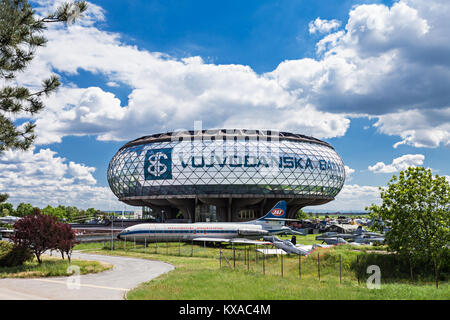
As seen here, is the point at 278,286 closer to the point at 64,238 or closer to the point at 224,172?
the point at 64,238

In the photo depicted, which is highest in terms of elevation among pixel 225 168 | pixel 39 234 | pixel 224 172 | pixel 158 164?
pixel 158 164

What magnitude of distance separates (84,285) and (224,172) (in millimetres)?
52751

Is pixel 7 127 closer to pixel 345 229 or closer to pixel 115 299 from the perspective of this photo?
pixel 115 299

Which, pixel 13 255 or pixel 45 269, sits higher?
pixel 13 255

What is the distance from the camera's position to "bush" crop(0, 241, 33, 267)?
2947cm

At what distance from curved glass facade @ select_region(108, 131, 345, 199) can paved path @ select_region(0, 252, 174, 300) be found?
4394 centimetres

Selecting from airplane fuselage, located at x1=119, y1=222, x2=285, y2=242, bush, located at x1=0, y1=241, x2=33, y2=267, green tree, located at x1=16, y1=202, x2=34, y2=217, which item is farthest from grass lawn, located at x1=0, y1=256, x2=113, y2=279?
green tree, located at x1=16, y1=202, x2=34, y2=217

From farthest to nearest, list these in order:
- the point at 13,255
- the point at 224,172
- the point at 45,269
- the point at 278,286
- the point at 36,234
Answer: the point at 224,172 → the point at 13,255 → the point at 36,234 → the point at 45,269 → the point at 278,286

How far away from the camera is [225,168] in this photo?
243 ft

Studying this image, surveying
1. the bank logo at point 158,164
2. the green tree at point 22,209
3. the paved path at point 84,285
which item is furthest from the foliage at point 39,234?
the green tree at point 22,209

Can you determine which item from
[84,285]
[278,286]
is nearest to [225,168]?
[84,285]

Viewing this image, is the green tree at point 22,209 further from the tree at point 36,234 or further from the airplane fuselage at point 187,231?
the tree at point 36,234
